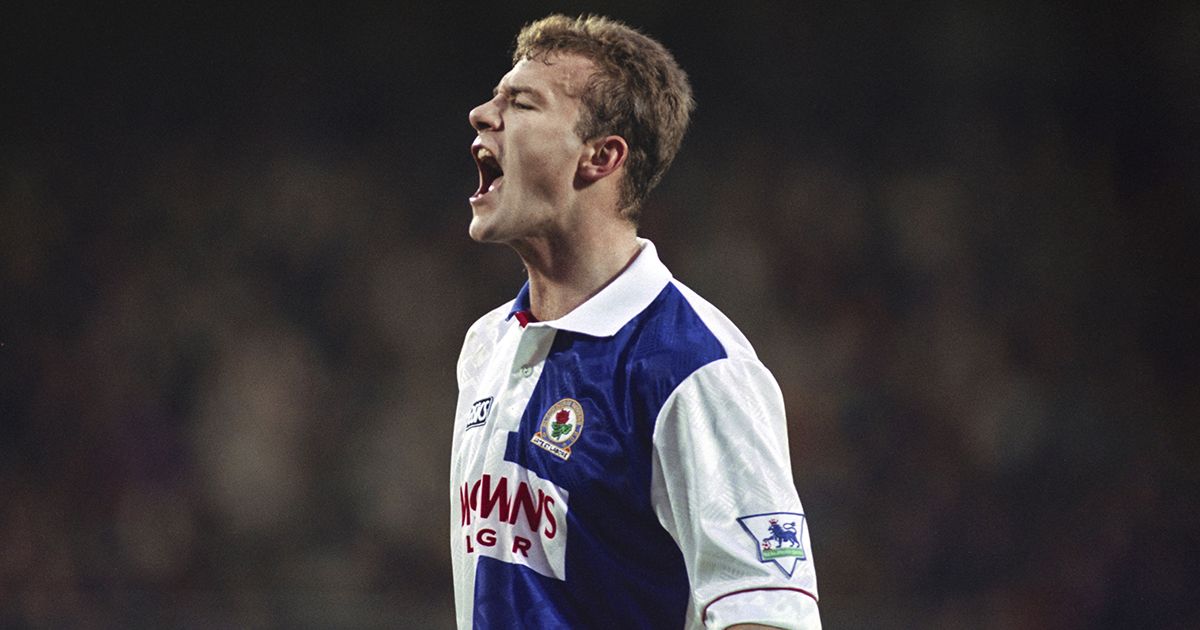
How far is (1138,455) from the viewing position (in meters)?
5.69

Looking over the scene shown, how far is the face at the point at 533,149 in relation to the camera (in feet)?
7.38

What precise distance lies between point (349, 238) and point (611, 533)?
4051 mm

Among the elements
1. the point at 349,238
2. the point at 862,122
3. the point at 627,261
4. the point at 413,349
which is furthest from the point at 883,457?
the point at 627,261

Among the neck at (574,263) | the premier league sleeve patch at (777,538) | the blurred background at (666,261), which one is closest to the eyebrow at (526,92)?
the neck at (574,263)

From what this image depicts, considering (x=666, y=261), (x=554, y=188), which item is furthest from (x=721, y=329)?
(x=666, y=261)

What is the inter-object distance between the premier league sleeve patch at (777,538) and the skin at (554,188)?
547 mm

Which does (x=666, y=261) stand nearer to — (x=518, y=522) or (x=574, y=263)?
(x=574, y=263)

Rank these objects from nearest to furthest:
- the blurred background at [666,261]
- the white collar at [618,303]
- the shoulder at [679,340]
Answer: the shoulder at [679,340], the white collar at [618,303], the blurred background at [666,261]

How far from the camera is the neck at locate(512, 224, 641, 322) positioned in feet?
7.39

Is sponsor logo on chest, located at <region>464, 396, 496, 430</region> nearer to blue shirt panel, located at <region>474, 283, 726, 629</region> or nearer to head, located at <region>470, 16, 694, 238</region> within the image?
blue shirt panel, located at <region>474, 283, 726, 629</region>

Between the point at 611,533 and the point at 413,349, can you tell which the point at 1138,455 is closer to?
the point at 413,349

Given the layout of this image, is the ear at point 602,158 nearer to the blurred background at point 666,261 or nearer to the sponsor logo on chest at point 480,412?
the sponsor logo on chest at point 480,412

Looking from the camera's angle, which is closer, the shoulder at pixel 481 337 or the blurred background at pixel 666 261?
the shoulder at pixel 481 337

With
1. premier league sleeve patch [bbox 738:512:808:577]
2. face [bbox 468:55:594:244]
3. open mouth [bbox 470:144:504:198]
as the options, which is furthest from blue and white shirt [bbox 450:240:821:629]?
open mouth [bbox 470:144:504:198]
